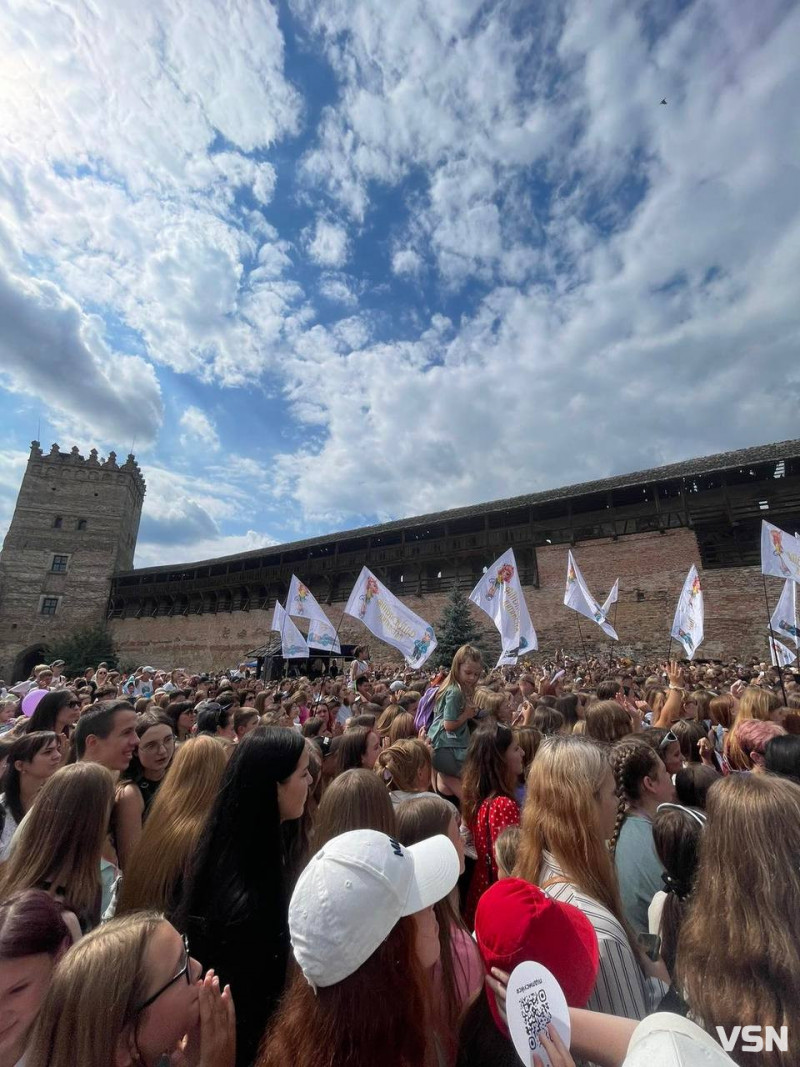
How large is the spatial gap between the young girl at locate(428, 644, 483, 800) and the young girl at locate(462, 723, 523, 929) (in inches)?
27.0

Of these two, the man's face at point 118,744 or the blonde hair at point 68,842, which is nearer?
the blonde hair at point 68,842

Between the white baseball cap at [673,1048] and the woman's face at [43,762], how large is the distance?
363 cm

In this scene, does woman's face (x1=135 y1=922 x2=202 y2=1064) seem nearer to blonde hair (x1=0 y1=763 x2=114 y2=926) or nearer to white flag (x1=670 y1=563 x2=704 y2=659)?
blonde hair (x1=0 y1=763 x2=114 y2=926)

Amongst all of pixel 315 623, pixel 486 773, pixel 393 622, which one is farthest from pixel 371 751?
pixel 315 623

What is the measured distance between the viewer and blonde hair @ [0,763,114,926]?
6.87 ft

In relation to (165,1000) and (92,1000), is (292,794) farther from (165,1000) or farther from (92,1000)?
(92,1000)

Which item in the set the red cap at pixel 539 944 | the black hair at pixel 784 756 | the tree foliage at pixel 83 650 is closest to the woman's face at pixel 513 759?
the black hair at pixel 784 756

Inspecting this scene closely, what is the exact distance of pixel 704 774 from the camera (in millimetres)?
2834

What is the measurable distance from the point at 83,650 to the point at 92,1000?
37.8m

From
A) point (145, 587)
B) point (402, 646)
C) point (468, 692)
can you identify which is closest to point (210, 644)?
point (145, 587)

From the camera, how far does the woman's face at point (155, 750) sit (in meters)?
3.62

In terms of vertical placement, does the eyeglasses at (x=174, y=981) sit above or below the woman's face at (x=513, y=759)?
below

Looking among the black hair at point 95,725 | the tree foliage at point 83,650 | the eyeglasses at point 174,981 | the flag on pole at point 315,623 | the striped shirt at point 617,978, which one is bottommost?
the striped shirt at point 617,978

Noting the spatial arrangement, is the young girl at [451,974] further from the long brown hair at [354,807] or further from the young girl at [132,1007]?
the young girl at [132,1007]
